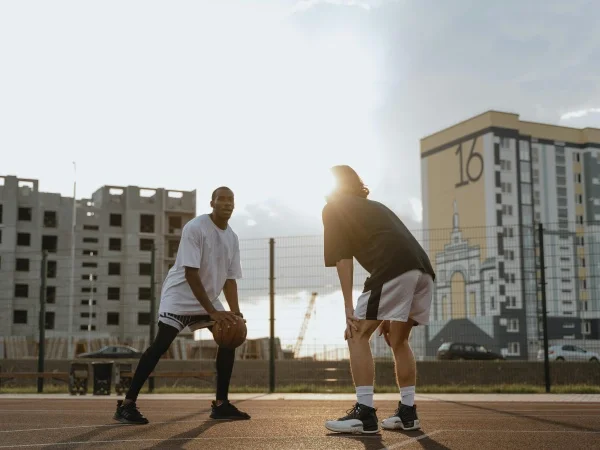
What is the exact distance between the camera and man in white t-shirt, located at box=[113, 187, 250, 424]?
249 inches

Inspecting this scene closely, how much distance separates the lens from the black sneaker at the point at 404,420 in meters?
5.63

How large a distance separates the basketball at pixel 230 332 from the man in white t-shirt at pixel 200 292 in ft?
0.16

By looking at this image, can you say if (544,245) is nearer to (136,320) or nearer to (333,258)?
(333,258)

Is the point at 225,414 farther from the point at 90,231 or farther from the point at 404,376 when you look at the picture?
the point at 90,231

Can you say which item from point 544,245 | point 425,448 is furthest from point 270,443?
point 544,245

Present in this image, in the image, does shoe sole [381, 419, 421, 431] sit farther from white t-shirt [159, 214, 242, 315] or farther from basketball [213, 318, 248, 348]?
white t-shirt [159, 214, 242, 315]

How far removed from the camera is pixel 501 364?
16.9m

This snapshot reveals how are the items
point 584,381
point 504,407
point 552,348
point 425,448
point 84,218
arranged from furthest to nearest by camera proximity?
point 84,218 → point 552,348 → point 584,381 → point 504,407 → point 425,448

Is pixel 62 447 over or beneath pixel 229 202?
beneath

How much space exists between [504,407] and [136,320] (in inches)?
2687

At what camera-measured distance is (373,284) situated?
18.0 feet

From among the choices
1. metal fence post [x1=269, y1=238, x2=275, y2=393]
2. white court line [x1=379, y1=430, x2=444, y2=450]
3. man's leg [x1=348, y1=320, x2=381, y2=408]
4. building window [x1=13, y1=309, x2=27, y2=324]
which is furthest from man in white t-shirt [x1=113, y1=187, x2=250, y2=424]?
building window [x1=13, y1=309, x2=27, y2=324]

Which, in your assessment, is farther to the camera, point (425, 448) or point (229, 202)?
point (229, 202)

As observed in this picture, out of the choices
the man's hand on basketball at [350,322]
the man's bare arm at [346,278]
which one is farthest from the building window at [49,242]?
the man's hand on basketball at [350,322]
